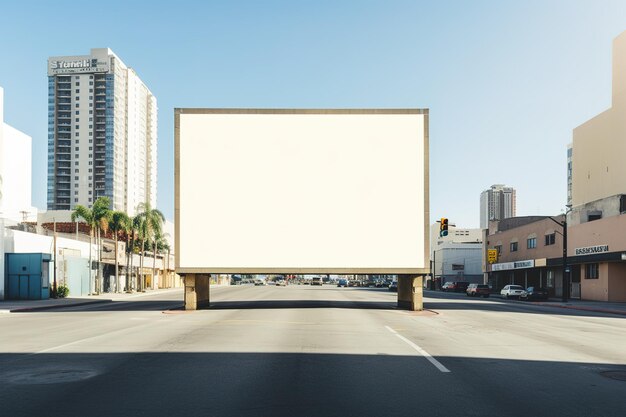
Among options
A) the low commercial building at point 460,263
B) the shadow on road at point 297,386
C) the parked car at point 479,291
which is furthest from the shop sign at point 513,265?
the shadow on road at point 297,386

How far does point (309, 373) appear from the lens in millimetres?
11219

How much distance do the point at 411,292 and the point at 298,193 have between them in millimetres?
8657

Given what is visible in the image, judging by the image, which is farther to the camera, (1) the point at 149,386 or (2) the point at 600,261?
(2) the point at 600,261

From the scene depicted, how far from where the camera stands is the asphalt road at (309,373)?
8.46m

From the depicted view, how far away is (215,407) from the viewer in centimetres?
834

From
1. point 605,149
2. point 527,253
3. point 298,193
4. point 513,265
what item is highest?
point 605,149

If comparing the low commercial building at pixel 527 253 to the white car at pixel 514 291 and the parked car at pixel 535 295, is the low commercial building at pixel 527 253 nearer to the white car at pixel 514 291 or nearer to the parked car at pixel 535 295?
the parked car at pixel 535 295

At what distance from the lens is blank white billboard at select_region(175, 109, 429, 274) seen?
3195 centimetres

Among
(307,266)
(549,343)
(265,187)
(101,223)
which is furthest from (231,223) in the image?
(101,223)

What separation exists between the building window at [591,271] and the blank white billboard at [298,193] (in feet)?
104

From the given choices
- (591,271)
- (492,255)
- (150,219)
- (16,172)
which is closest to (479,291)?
(591,271)

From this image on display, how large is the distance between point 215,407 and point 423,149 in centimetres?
2551

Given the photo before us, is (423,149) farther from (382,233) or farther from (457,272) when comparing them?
(457,272)

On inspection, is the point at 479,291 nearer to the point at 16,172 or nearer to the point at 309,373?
the point at 309,373
